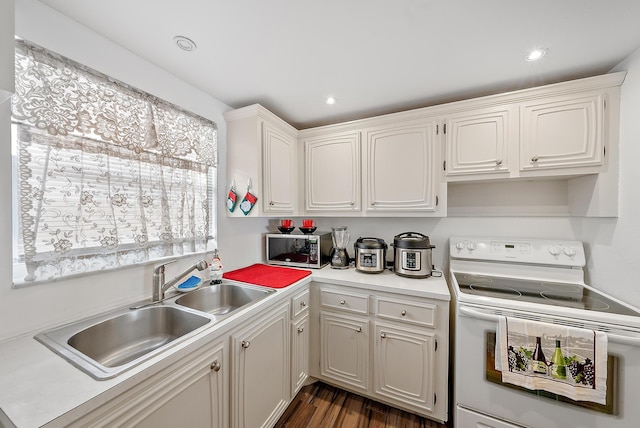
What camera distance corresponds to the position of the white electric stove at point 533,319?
1081 mm

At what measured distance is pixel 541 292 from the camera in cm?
143

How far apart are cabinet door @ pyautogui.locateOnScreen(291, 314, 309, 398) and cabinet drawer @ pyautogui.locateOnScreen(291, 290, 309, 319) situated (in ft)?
0.18

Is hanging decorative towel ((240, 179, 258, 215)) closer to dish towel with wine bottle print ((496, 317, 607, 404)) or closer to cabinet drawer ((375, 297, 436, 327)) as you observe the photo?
cabinet drawer ((375, 297, 436, 327))

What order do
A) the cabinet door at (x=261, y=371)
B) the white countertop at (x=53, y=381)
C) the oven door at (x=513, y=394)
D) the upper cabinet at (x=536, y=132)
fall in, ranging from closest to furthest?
1. the white countertop at (x=53, y=381)
2. the oven door at (x=513, y=394)
3. the cabinet door at (x=261, y=371)
4. the upper cabinet at (x=536, y=132)

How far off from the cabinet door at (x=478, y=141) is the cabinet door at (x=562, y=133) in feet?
0.33

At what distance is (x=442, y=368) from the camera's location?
1.49 meters

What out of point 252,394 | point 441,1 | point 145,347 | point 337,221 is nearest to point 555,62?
point 441,1

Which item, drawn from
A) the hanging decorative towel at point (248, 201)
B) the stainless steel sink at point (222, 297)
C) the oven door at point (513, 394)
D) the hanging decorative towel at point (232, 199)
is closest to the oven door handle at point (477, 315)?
the oven door at point (513, 394)

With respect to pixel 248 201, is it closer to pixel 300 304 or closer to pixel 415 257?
pixel 300 304

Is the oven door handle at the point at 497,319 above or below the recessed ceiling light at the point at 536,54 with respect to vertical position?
below

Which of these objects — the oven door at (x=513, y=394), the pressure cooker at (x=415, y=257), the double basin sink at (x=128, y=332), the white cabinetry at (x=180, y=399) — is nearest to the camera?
the white cabinetry at (x=180, y=399)

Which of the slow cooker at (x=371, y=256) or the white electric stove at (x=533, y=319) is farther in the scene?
the slow cooker at (x=371, y=256)

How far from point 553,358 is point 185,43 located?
246cm

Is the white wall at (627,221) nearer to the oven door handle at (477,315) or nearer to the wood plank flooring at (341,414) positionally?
the oven door handle at (477,315)
